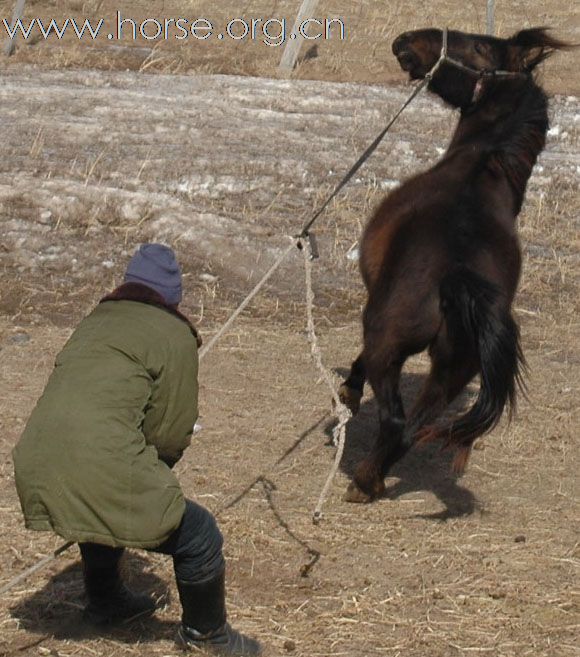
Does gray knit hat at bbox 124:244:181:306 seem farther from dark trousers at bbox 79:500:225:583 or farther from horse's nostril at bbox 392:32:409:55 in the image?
horse's nostril at bbox 392:32:409:55

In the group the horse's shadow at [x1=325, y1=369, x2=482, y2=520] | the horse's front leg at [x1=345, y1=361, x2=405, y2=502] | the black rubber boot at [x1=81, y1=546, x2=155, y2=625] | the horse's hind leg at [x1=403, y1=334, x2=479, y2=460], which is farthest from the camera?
the horse's shadow at [x1=325, y1=369, x2=482, y2=520]

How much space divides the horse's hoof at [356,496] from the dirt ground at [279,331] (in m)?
0.08

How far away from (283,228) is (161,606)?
20.5ft

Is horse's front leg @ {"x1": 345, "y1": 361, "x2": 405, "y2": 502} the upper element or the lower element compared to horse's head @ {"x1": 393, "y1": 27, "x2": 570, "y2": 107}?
lower

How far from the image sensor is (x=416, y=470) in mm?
6805

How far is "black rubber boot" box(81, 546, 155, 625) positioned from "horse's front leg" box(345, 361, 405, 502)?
166cm

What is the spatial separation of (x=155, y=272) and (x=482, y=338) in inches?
75.4

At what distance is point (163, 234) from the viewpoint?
407 inches

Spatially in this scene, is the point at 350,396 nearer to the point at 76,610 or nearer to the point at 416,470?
the point at 416,470

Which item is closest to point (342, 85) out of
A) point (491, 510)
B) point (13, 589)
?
point (491, 510)

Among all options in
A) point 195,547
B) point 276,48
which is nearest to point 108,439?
point 195,547

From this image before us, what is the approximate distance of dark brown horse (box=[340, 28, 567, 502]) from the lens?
5.61m

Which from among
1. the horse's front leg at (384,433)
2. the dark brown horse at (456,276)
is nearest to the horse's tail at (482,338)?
the dark brown horse at (456,276)

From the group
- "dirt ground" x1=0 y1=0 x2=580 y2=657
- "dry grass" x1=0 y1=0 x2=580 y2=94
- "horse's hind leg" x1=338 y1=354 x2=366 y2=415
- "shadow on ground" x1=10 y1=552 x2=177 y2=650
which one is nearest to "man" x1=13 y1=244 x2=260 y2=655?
"shadow on ground" x1=10 y1=552 x2=177 y2=650
